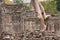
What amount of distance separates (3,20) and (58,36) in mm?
1657

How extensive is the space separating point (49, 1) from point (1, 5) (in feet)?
13.4

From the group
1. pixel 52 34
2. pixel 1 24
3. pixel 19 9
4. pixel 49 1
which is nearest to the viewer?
pixel 52 34

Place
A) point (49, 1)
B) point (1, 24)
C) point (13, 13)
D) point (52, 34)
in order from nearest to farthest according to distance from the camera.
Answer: point (52, 34), point (1, 24), point (13, 13), point (49, 1)

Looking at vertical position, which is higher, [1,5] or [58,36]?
[1,5]

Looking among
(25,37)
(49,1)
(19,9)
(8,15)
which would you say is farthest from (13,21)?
(49,1)

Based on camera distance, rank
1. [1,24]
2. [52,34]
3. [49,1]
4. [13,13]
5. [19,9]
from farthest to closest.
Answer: [49,1]
[19,9]
[13,13]
[1,24]
[52,34]

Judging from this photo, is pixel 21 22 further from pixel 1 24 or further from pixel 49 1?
pixel 49 1

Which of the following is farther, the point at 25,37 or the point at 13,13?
the point at 13,13

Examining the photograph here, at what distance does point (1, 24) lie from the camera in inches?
240

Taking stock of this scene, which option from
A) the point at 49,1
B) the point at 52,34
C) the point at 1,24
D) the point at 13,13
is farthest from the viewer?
the point at 49,1

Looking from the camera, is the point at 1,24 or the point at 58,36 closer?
the point at 58,36

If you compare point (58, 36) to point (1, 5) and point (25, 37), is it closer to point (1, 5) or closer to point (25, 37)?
point (25, 37)

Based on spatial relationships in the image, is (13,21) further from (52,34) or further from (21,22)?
(52,34)

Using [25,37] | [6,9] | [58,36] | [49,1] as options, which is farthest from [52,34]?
[49,1]
